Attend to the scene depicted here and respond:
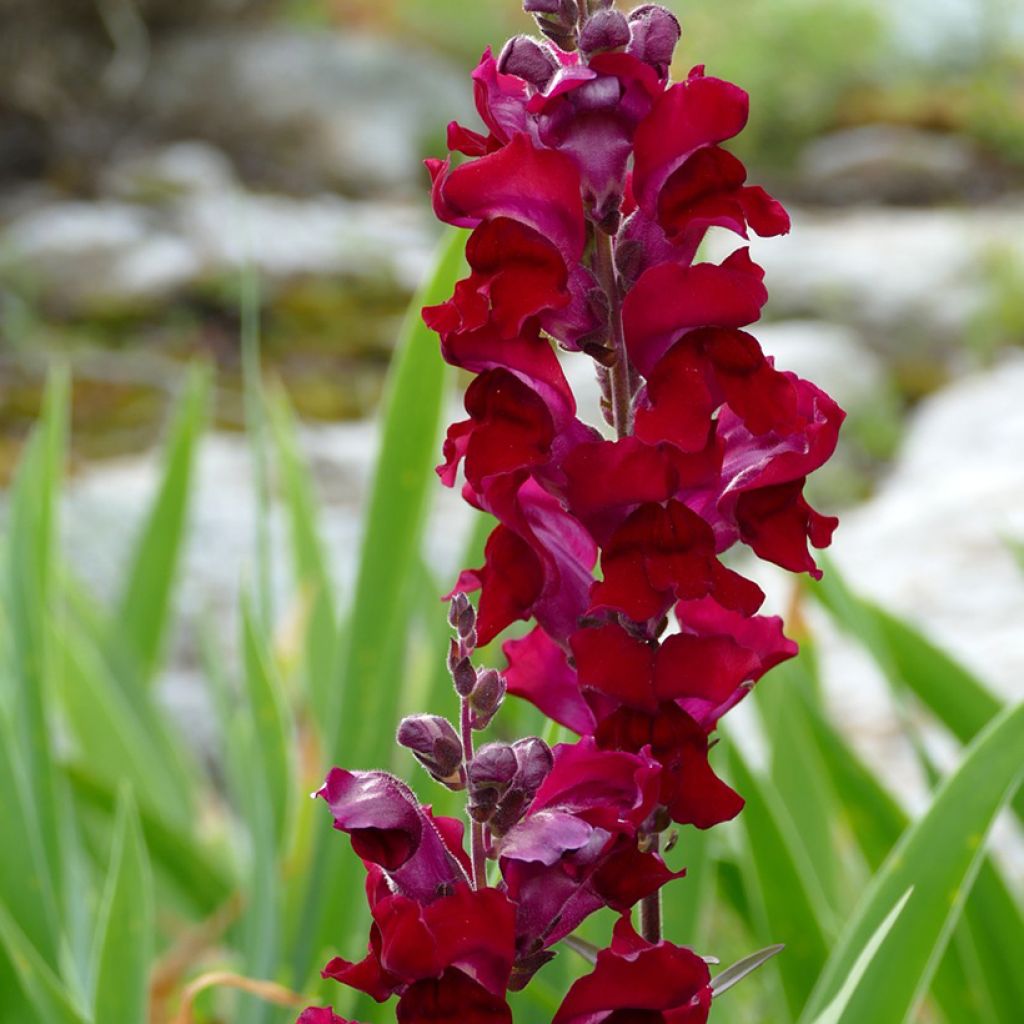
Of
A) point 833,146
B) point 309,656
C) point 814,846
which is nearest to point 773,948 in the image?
point 814,846

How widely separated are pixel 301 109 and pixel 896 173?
2414 millimetres

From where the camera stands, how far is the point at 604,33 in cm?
41

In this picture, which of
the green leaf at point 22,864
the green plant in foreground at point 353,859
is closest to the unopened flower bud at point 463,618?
the green plant in foreground at point 353,859

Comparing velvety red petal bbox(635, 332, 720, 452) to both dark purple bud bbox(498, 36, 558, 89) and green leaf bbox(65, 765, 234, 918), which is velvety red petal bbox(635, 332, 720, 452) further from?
green leaf bbox(65, 765, 234, 918)

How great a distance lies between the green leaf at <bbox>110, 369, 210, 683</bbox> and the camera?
1.24 meters

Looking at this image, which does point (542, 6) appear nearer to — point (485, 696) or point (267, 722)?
point (485, 696)

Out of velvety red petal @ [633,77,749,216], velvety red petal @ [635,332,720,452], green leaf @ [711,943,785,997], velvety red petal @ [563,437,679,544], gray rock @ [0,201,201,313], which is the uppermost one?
gray rock @ [0,201,201,313]

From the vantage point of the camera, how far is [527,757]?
1.31 ft

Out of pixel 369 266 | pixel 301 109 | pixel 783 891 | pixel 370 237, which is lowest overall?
pixel 783 891

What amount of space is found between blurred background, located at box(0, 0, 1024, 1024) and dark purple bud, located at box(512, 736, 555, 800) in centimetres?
47

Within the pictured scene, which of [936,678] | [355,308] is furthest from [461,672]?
[355,308]

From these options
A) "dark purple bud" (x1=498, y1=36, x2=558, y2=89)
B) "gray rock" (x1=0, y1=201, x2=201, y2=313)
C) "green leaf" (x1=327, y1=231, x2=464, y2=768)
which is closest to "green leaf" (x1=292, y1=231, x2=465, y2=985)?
"green leaf" (x1=327, y1=231, x2=464, y2=768)

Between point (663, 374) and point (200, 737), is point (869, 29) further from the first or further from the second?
point (663, 374)

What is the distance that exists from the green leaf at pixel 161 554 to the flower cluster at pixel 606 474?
824 millimetres
